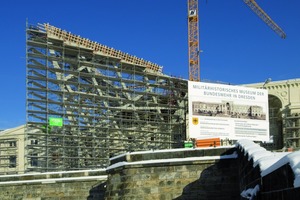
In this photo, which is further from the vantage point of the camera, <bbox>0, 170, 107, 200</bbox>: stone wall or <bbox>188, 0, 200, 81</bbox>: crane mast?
<bbox>188, 0, 200, 81</bbox>: crane mast

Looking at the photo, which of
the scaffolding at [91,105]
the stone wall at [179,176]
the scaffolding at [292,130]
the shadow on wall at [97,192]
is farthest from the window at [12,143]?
the stone wall at [179,176]

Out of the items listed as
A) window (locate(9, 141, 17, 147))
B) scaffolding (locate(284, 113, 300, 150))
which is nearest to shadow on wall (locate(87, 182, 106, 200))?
scaffolding (locate(284, 113, 300, 150))

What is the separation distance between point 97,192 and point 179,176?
24.2ft

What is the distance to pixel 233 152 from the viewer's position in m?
20.6

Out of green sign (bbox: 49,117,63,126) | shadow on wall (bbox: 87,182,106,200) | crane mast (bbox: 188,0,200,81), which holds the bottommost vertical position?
shadow on wall (bbox: 87,182,106,200)

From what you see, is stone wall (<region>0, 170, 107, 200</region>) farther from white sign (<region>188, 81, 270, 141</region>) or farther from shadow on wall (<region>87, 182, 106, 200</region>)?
white sign (<region>188, 81, 270, 141</region>)

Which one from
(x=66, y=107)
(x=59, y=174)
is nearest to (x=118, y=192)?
(x=59, y=174)

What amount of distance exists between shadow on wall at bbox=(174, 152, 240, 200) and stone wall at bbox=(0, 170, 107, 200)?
7414 millimetres

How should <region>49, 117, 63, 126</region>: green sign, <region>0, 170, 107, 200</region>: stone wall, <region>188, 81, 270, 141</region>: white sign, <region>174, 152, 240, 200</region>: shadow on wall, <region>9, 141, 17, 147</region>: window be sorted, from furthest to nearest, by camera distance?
<region>9, 141, 17, 147</region>: window → <region>49, 117, 63, 126</region>: green sign → <region>188, 81, 270, 141</region>: white sign → <region>0, 170, 107, 200</region>: stone wall → <region>174, 152, 240, 200</region>: shadow on wall

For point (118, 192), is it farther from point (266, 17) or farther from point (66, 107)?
point (266, 17)

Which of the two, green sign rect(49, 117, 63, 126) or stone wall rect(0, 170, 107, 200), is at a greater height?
green sign rect(49, 117, 63, 126)

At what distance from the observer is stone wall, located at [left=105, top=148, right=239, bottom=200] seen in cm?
2061

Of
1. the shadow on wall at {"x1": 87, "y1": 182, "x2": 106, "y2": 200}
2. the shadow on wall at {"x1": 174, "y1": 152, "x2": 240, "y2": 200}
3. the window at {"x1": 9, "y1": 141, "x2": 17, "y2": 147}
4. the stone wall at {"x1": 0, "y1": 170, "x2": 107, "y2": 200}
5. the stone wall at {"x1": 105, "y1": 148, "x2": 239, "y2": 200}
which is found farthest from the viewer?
the window at {"x1": 9, "y1": 141, "x2": 17, "y2": 147}

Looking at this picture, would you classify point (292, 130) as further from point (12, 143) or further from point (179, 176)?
point (179, 176)
